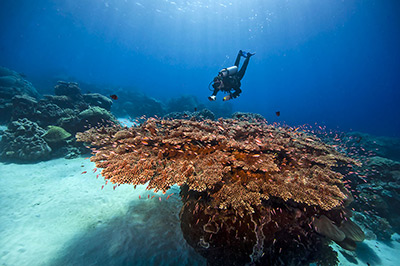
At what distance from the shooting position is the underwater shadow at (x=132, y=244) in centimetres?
322

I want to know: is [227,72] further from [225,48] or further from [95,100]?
[225,48]

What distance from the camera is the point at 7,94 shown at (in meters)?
14.4

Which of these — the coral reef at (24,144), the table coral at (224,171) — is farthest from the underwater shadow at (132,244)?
the coral reef at (24,144)

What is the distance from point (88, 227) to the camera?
157 inches

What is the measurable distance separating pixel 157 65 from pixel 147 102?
120 metres

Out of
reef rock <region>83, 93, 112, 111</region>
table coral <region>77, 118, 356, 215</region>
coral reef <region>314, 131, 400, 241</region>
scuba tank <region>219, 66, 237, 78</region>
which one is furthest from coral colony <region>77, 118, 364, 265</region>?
reef rock <region>83, 93, 112, 111</region>

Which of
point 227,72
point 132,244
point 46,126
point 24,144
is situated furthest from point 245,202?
point 46,126

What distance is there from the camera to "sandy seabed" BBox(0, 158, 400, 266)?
326 centimetres

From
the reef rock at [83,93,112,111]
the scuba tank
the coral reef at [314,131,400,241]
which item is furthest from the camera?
the reef rock at [83,93,112,111]

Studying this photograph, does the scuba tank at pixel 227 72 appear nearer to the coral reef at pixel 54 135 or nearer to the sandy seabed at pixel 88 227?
the sandy seabed at pixel 88 227

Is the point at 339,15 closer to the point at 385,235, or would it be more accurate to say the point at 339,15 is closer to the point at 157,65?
the point at 385,235

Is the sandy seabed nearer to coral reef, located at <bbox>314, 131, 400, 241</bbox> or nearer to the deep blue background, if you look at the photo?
coral reef, located at <bbox>314, 131, 400, 241</bbox>

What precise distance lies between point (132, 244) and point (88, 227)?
1.46 meters

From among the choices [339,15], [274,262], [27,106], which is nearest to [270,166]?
[274,262]
